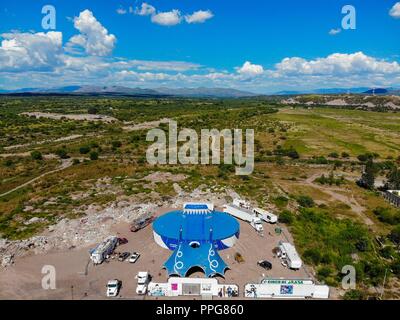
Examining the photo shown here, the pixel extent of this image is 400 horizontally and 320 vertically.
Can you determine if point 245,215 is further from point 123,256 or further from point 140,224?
point 123,256

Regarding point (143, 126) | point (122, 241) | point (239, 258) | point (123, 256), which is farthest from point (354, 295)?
point (143, 126)

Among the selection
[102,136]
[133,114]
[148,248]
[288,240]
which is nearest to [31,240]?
[148,248]

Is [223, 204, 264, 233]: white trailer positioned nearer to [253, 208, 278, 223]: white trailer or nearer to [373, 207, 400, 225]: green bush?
[253, 208, 278, 223]: white trailer

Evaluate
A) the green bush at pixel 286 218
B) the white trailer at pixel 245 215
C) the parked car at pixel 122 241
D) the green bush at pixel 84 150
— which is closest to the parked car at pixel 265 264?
the white trailer at pixel 245 215

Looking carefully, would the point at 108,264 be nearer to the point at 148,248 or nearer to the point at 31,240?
the point at 148,248

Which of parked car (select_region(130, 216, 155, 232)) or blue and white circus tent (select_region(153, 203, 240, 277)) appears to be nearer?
blue and white circus tent (select_region(153, 203, 240, 277))

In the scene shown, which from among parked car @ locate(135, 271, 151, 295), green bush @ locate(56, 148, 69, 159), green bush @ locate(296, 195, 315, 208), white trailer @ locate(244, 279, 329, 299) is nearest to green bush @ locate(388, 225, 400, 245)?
green bush @ locate(296, 195, 315, 208)

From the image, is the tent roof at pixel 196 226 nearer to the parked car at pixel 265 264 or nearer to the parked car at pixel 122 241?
the parked car at pixel 122 241
